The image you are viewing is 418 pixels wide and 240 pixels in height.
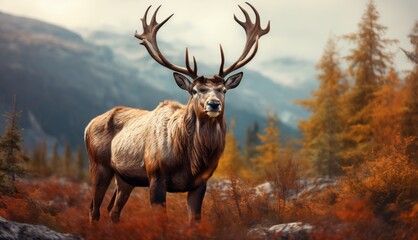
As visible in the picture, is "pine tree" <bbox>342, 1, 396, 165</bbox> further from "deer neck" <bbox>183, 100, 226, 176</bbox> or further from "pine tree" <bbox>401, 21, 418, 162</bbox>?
"deer neck" <bbox>183, 100, 226, 176</bbox>

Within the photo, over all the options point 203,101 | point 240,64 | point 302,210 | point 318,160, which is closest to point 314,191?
point 302,210

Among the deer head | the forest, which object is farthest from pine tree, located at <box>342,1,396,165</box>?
the deer head

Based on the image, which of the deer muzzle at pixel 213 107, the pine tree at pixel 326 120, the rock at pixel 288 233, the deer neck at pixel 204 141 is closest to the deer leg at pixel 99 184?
the deer neck at pixel 204 141

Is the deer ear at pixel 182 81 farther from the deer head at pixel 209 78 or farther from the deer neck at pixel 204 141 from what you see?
the deer neck at pixel 204 141

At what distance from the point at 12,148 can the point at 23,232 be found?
18.2 ft

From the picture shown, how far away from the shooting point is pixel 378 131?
20438mm

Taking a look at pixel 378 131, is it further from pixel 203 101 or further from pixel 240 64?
pixel 203 101

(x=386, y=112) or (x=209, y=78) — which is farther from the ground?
(x=386, y=112)

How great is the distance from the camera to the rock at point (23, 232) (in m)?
5.90

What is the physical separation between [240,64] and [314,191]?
17.4 ft

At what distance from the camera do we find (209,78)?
8.27 metres

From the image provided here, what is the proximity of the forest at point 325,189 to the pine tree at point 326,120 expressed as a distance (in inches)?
2.4

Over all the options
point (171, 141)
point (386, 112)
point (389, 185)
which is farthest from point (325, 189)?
point (386, 112)

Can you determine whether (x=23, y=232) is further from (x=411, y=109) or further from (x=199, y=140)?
(x=411, y=109)
